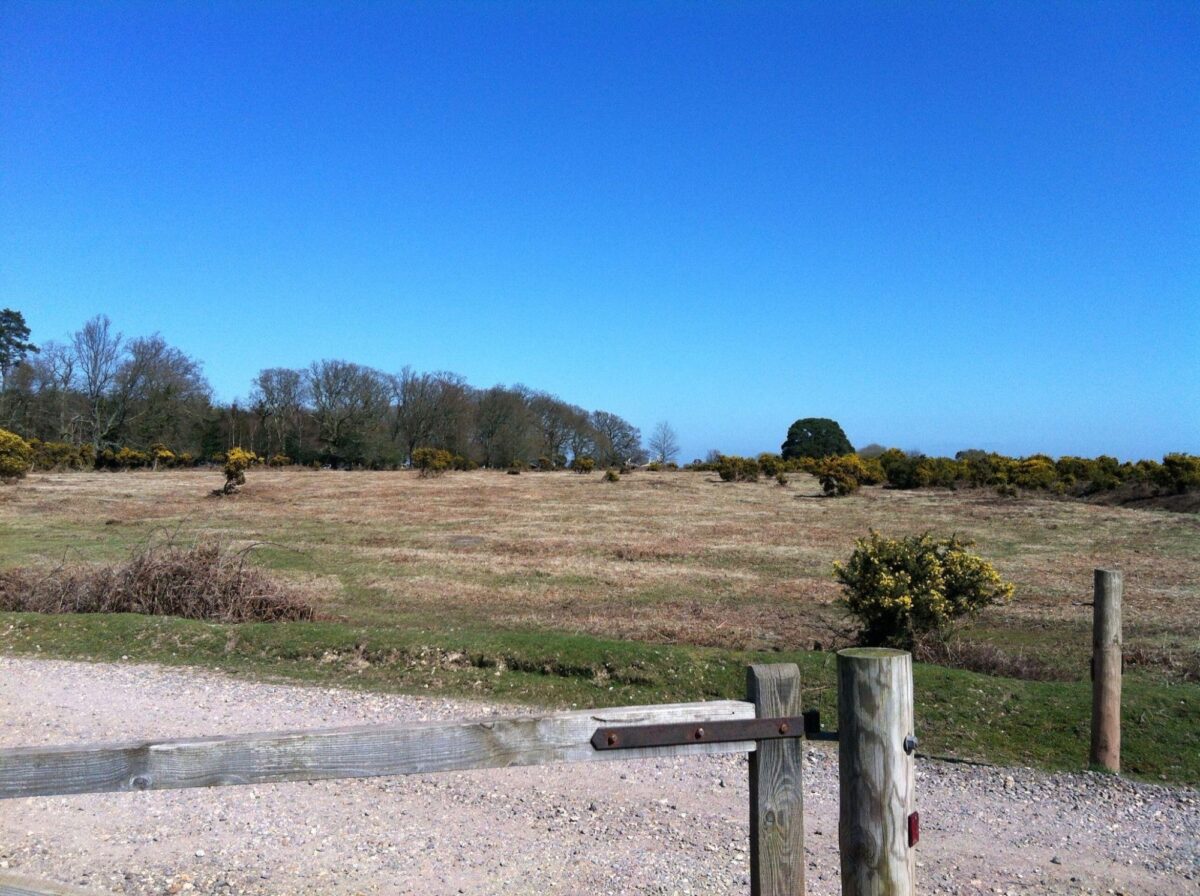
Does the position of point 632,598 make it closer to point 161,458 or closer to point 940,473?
point 940,473

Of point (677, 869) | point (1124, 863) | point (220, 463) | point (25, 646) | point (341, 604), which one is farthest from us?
point (220, 463)

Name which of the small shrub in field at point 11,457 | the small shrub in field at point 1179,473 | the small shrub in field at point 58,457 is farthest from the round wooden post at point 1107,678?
the small shrub in field at point 58,457

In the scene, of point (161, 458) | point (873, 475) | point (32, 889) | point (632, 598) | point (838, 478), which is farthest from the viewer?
point (161, 458)

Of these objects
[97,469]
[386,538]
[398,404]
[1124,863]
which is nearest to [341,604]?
[386,538]

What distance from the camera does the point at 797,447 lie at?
64875 millimetres

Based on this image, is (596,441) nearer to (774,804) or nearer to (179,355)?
(179,355)

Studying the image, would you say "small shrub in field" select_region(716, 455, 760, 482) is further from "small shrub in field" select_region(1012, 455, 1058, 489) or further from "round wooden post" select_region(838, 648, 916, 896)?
"round wooden post" select_region(838, 648, 916, 896)

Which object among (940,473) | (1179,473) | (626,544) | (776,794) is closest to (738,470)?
(940,473)

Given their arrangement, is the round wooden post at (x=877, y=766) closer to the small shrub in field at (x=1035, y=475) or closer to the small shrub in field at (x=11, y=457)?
the small shrub in field at (x=1035, y=475)

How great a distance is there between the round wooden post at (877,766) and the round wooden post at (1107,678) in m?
4.68

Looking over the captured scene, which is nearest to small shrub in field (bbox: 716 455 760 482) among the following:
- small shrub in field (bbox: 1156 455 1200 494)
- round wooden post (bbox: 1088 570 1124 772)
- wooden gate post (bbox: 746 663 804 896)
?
small shrub in field (bbox: 1156 455 1200 494)

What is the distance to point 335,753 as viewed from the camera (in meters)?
2.36

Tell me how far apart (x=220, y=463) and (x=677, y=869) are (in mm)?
61614

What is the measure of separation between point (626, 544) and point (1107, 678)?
15.9 meters
